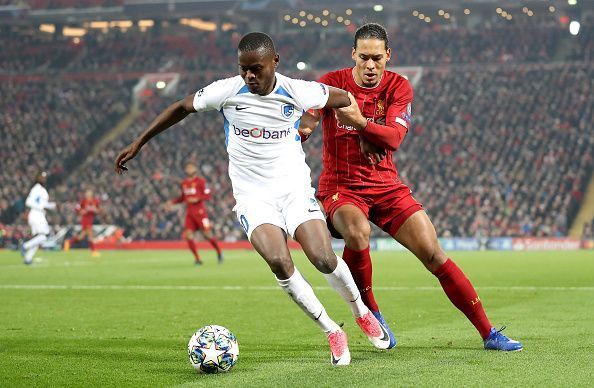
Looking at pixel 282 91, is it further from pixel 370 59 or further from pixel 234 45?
pixel 234 45

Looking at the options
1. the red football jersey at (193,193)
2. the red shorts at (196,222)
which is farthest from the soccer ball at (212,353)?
the red shorts at (196,222)

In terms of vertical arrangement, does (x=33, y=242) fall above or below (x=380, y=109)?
below

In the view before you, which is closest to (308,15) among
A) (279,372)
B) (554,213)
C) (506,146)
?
(506,146)

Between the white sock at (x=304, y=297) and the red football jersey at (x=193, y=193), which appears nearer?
the white sock at (x=304, y=297)

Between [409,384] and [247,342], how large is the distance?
293 cm

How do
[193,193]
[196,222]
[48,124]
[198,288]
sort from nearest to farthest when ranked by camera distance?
[198,288] < [193,193] < [196,222] < [48,124]

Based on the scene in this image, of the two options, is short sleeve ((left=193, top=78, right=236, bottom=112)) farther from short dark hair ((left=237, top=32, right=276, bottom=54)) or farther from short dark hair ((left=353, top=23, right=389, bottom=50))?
short dark hair ((left=353, top=23, right=389, bottom=50))

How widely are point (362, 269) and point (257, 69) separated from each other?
2.09 metres

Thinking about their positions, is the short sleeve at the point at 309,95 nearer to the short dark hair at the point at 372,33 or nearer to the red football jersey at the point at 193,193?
the short dark hair at the point at 372,33

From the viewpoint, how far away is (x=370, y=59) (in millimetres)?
7816

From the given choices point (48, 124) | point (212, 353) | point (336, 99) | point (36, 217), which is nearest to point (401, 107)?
point (336, 99)

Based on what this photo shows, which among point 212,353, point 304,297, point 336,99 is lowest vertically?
point 212,353

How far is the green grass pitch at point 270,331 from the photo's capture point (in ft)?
20.9

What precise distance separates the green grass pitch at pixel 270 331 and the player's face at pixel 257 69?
2013 millimetres
